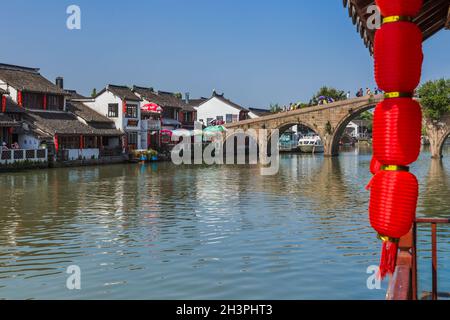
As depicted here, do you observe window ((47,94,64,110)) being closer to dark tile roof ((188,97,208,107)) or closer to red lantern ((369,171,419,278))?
dark tile roof ((188,97,208,107))

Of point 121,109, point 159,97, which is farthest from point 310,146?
point 121,109

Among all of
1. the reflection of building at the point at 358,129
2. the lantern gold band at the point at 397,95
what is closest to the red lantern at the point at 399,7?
the lantern gold band at the point at 397,95

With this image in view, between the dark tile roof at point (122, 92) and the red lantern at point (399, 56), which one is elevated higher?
the dark tile roof at point (122, 92)

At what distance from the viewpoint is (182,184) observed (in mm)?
31000

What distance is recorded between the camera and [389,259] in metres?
5.89

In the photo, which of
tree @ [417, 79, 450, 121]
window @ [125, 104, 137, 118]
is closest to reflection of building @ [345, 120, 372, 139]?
tree @ [417, 79, 450, 121]

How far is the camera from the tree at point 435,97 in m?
55.0

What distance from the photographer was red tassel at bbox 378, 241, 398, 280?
5858 mm

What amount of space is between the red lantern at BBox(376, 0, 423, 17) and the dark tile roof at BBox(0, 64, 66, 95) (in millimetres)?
43761

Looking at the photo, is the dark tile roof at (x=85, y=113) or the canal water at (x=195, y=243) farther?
the dark tile roof at (x=85, y=113)

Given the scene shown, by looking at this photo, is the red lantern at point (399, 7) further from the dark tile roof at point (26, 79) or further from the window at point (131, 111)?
the window at point (131, 111)

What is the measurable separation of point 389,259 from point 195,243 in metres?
8.79

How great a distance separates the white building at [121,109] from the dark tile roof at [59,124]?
141 inches
